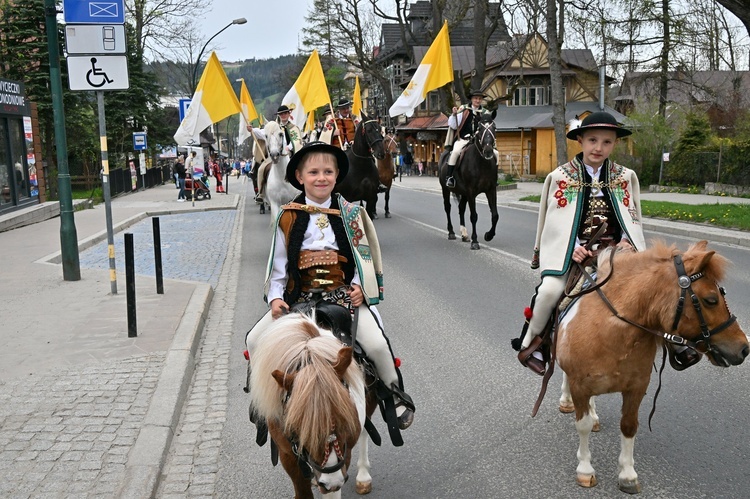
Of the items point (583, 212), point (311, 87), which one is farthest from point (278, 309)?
point (311, 87)

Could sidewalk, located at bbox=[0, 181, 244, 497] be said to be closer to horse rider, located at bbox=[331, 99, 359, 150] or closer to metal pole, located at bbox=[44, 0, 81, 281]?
metal pole, located at bbox=[44, 0, 81, 281]

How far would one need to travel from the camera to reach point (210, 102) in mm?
12977

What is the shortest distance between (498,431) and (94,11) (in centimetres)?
749

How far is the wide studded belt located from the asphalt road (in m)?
1.27

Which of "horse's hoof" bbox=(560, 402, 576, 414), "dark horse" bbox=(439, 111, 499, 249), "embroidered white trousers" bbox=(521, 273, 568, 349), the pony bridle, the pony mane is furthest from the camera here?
"dark horse" bbox=(439, 111, 499, 249)

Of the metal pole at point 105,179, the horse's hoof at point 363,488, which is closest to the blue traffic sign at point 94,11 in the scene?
the metal pole at point 105,179

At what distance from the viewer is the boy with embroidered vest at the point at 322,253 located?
4137 mm

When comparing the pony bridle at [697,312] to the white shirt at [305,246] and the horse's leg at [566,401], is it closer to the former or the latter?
the white shirt at [305,246]

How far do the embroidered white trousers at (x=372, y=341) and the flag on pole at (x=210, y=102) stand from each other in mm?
9346

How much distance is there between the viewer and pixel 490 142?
14.0 m

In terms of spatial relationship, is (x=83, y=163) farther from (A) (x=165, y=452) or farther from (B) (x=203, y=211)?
(A) (x=165, y=452)

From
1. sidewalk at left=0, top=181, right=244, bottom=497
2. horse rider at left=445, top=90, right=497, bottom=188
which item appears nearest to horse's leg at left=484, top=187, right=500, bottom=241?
horse rider at left=445, top=90, right=497, bottom=188

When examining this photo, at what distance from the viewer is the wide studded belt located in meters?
4.14

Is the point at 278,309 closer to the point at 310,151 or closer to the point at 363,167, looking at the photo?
the point at 310,151
